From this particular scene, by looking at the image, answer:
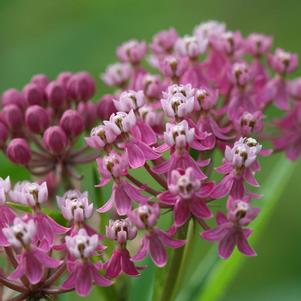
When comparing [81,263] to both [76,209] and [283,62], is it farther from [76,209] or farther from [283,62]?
[283,62]

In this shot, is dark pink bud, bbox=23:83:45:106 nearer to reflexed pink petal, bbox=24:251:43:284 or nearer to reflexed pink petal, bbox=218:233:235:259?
reflexed pink petal, bbox=24:251:43:284

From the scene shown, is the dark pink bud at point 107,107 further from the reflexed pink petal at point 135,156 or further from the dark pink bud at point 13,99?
the reflexed pink petal at point 135,156

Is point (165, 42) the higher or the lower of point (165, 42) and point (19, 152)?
the higher

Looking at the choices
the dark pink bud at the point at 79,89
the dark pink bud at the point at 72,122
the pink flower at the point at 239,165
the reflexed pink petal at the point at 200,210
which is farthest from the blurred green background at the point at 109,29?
the reflexed pink petal at the point at 200,210

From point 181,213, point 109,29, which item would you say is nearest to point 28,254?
point 181,213

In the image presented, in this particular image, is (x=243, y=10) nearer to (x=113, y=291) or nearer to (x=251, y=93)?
(x=251, y=93)

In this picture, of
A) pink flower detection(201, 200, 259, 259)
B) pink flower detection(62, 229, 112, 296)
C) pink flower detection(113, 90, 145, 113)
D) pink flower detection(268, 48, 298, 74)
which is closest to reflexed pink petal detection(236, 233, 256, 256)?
pink flower detection(201, 200, 259, 259)

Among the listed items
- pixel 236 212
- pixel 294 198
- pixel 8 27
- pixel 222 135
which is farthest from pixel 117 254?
pixel 8 27
